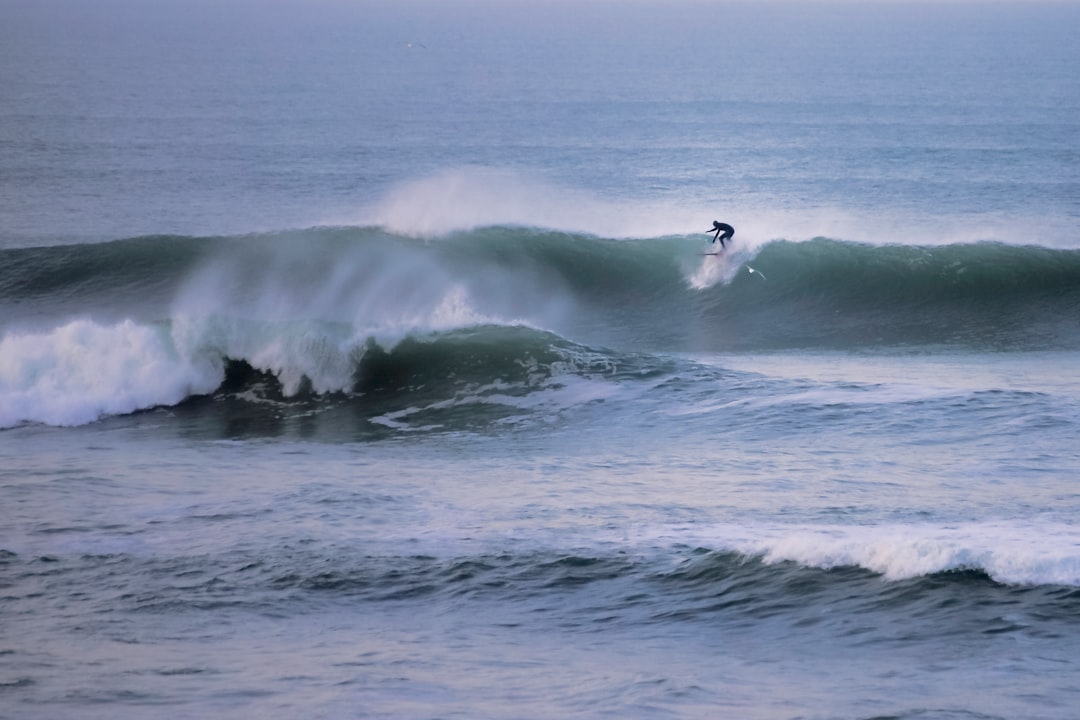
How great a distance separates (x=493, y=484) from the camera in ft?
44.8

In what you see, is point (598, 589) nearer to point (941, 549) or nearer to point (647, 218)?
point (941, 549)

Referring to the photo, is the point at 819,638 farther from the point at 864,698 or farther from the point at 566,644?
the point at 566,644

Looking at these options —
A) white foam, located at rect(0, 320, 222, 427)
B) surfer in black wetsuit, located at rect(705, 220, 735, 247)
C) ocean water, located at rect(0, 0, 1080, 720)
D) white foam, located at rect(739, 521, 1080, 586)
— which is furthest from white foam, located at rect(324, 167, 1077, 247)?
white foam, located at rect(739, 521, 1080, 586)

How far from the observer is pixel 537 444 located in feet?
50.8

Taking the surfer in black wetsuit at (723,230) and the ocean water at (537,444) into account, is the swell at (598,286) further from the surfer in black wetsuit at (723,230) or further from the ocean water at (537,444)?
the surfer in black wetsuit at (723,230)

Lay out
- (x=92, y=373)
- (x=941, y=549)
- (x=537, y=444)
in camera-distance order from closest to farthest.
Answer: (x=941, y=549) < (x=537, y=444) < (x=92, y=373)

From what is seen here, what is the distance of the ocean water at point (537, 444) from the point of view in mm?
9180

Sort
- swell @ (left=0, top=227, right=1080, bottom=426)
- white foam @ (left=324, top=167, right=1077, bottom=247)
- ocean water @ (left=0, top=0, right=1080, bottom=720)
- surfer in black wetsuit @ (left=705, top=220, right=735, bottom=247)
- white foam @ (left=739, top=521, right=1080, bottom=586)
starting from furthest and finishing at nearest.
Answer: white foam @ (left=324, top=167, right=1077, bottom=247) < surfer in black wetsuit @ (left=705, top=220, right=735, bottom=247) < swell @ (left=0, top=227, right=1080, bottom=426) < white foam @ (left=739, top=521, right=1080, bottom=586) < ocean water @ (left=0, top=0, right=1080, bottom=720)

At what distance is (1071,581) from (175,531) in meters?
7.28

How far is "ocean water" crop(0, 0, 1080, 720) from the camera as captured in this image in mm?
9180

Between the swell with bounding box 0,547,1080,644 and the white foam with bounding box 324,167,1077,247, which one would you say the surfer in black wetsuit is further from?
the swell with bounding box 0,547,1080,644

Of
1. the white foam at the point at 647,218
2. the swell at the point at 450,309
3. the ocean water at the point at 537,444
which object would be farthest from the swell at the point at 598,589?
the white foam at the point at 647,218

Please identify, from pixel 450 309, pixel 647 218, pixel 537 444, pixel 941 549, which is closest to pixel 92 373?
pixel 450 309

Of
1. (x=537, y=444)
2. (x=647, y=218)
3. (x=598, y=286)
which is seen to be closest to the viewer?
(x=537, y=444)
